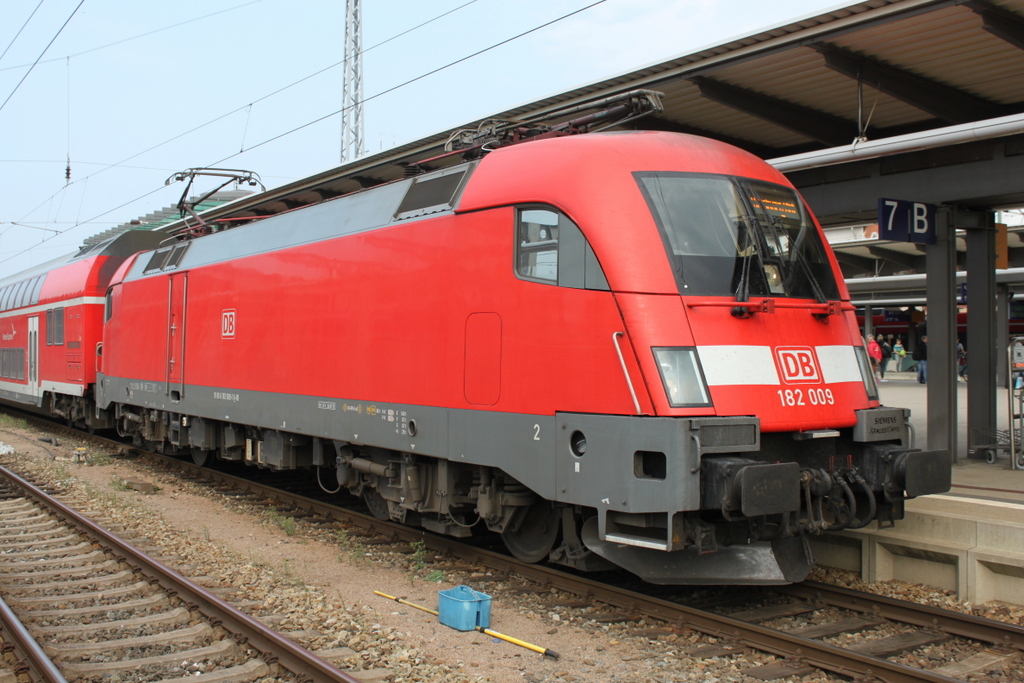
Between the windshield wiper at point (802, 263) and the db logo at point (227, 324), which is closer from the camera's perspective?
the windshield wiper at point (802, 263)

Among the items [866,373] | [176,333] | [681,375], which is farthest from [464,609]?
[176,333]

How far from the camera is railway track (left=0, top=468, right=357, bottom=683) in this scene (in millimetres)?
5078

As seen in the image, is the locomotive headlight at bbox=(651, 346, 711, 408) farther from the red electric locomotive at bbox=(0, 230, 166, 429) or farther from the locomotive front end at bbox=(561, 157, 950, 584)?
the red electric locomotive at bbox=(0, 230, 166, 429)

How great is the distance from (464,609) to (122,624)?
7.71 feet

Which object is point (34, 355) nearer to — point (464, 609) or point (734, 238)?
point (464, 609)

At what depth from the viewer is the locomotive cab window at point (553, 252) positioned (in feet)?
19.3

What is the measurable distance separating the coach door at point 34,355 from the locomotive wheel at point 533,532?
16.4 meters

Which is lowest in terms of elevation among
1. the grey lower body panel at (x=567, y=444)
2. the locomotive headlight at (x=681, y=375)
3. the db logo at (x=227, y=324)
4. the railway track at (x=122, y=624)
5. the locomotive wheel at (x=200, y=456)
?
the railway track at (x=122, y=624)

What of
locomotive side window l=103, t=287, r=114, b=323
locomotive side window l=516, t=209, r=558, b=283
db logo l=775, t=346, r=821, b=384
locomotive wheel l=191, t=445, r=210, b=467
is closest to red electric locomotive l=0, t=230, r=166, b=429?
locomotive side window l=103, t=287, r=114, b=323

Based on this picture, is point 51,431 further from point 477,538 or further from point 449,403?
point 449,403

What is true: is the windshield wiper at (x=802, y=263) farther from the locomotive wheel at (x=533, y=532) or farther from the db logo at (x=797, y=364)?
the locomotive wheel at (x=533, y=532)

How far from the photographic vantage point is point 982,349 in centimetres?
1130

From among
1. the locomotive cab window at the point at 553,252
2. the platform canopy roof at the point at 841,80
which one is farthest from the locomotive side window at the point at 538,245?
the platform canopy roof at the point at 841,80

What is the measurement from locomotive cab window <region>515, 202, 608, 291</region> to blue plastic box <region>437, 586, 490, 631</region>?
2252 millimetres
